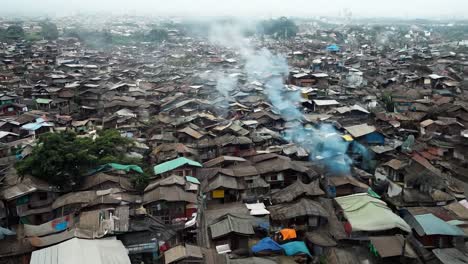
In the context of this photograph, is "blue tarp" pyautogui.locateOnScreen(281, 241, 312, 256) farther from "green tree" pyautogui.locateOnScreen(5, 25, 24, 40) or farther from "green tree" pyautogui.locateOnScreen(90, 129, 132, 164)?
"green tree" pyautogui.locateOnScreen(5, 25, 24, 40)

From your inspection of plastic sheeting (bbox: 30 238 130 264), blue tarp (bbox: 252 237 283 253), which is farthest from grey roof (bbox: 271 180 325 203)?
plastic sheeting (bbox: 30 238 130 264)

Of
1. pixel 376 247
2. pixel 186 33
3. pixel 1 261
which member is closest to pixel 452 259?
pixel 376 247

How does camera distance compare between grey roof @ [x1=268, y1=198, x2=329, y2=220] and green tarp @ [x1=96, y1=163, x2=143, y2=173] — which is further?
green tarp @ [x1=96, y1=163, x2=143, y2=173]

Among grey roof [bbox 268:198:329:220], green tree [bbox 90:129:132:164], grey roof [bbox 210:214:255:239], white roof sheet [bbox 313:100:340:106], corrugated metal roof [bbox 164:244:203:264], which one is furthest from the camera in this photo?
white roof sheet [bbox 313:100:340:106]

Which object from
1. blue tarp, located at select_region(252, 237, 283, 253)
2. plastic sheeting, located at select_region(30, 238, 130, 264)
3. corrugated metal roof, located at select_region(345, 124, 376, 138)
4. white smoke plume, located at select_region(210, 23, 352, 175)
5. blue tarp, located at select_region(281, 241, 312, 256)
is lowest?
blue tarp, located at select_region(281, 241, 312, 256)

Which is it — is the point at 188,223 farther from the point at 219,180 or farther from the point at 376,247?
the point at 376,247
